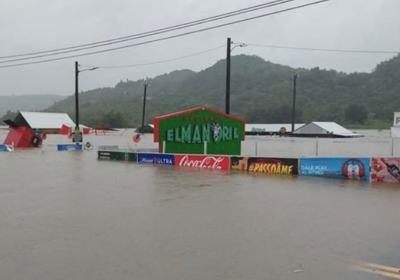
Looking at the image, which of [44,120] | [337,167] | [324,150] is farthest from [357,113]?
[337,167]

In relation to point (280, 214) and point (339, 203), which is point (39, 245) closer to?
point (280, 214)

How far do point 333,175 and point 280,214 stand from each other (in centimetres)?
888

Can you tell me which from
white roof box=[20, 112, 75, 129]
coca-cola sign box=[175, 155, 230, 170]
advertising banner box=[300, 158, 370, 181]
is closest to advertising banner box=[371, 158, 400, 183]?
advertising banner box=[300, 158, 370, 181]

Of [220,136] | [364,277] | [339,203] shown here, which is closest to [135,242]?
[364,277]

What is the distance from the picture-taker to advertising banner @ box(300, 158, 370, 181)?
18172 mm

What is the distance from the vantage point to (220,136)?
28.8 m

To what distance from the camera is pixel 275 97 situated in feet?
383

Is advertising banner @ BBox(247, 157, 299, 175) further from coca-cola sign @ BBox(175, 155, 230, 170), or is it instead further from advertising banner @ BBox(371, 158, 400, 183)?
advertising banner @ BBox(371, 158, 400, 183)

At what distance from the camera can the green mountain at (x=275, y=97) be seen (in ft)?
318

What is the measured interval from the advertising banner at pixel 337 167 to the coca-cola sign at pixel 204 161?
4.17 metres

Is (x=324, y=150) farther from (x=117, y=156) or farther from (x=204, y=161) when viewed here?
(x=117, y=156)

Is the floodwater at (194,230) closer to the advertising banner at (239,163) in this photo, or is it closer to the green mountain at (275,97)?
the advertising banner at (239,163)

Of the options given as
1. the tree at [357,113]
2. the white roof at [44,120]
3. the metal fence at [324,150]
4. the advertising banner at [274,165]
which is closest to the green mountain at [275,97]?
the tree at [357,113]

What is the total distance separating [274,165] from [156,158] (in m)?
7.72
